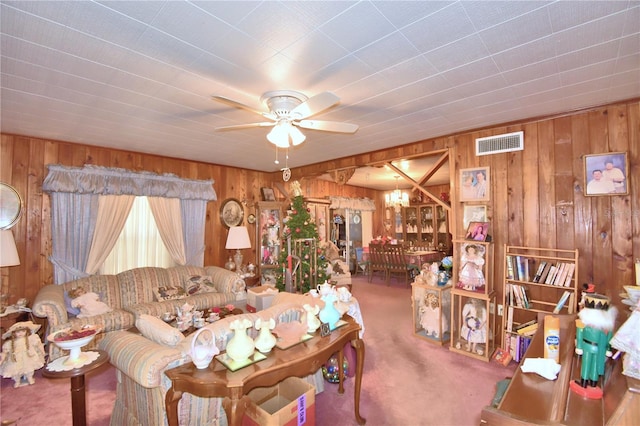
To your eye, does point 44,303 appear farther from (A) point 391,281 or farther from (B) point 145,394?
(A) point 391,281

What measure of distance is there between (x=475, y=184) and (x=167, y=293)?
405cm

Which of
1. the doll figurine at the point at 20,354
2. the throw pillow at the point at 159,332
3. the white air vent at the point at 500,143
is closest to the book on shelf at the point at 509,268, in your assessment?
the white air vent at the point at 500,143

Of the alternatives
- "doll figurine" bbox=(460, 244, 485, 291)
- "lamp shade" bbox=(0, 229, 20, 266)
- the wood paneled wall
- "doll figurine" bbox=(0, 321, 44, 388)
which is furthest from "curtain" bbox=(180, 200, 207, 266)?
"doll figurine" bbox=(460, 244, 485, 291)

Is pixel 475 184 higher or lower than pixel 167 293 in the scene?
higher

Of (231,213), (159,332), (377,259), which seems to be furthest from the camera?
(377,259)

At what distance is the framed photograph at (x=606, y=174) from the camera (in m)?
2.58

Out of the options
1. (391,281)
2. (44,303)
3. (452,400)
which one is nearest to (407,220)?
(391,281)

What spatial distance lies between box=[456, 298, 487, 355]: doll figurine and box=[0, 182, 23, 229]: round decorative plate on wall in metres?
5.17

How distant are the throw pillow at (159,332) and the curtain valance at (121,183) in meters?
2.70

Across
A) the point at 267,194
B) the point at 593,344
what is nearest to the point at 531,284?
the point at 593,344

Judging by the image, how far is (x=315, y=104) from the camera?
6.36 feet

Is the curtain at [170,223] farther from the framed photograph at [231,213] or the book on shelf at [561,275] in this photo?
the book on shelf at [561,275]

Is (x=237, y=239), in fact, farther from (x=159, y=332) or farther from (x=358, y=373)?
(x=358, y=373)

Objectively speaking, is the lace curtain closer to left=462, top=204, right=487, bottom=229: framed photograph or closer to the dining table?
left=462, top=204, right=487, bottom=229: framed photograph
